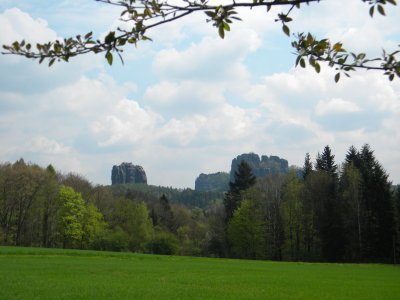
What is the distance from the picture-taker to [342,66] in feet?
9.03

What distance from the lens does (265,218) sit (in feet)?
184

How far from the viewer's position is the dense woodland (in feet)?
157

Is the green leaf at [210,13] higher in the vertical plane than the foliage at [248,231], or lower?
higher

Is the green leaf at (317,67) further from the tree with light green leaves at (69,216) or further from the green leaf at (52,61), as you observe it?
the tree with light green leaves at (69,216)

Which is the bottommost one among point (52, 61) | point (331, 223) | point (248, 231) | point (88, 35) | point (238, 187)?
point (248, 231)

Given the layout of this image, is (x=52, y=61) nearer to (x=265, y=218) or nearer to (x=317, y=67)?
(x=317, y=67)

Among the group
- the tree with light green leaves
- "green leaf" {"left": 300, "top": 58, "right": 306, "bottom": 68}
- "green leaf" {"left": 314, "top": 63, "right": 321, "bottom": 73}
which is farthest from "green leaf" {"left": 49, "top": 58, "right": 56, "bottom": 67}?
the tree with light green leaves

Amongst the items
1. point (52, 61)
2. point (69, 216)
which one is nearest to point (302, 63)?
point (52, 61)

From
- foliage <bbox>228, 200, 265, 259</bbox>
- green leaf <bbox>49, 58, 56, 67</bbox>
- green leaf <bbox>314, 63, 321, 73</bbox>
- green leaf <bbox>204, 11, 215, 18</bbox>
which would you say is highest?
green leaf <bbox>204, 11, 215, 18</bbox>

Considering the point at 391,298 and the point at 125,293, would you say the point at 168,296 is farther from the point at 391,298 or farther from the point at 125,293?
the point at 391,298

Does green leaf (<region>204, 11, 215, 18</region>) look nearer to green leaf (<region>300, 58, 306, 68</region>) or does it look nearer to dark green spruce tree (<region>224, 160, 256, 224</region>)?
green leaf (<region>300, 58, 306, 68</region>)

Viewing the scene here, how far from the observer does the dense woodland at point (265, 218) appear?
157ft

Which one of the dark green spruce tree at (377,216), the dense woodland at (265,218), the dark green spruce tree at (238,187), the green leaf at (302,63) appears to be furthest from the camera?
the dark green spruce tree at (238,187)

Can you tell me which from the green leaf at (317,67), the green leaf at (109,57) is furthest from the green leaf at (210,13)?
the green leaf at (317,67)
